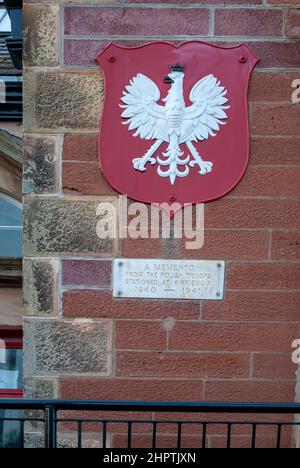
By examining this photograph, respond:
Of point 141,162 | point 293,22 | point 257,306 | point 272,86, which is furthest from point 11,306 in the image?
point 293,22

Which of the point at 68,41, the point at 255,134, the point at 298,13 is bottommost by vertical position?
the point at 255,134

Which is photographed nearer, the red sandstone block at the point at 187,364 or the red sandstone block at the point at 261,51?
the red sandstone block at the point at 261,51

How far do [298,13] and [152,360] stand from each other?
1.63 m

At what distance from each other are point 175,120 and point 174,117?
0.04 feet

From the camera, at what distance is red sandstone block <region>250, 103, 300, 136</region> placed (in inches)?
78.2

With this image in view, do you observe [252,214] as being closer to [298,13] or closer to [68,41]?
[298,13]

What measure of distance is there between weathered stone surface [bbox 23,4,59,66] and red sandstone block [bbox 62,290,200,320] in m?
1.02

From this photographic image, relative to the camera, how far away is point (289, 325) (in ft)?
6.77

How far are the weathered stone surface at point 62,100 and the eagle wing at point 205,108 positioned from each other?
391mm

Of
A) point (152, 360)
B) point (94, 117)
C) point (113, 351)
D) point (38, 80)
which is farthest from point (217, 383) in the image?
point (38, 80)

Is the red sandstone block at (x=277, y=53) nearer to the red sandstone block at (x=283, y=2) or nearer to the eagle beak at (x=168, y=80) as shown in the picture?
the red sandstone block at (x=283, y=2)

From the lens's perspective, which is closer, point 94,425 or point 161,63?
point 161,63

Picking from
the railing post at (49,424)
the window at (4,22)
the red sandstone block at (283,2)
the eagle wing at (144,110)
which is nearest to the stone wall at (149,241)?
the red sandstone block at (283,2)

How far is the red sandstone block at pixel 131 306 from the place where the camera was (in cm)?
206
